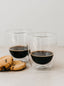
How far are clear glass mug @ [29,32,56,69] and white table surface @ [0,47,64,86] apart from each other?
0.04 m

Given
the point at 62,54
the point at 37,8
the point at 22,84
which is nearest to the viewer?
the point at 22,84

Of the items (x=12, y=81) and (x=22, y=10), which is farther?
(x=22, y=10)

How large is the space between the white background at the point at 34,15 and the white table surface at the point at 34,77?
60 centimetres

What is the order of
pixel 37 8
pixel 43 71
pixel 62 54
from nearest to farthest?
pixel 43 71 → pixel 62 54 → pixel 37 8

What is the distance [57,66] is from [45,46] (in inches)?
5.6

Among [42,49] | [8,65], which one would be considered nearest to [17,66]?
[8,65]

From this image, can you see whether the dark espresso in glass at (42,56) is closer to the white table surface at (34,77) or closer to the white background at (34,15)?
the white table surface at (34,77)

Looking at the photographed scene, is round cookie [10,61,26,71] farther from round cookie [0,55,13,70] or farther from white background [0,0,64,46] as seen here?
white background [0,0,64,46]

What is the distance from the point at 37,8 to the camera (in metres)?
1.66

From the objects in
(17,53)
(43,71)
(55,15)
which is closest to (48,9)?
(55,15)

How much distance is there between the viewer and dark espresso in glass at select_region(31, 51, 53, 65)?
1045mm

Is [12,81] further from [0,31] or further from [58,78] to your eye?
[0,31]

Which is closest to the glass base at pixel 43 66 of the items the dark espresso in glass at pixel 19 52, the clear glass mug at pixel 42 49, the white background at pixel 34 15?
the clear glass mug at pixel 42 49

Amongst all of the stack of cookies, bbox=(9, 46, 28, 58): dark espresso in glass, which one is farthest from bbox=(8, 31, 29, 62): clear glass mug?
the stack of cookies
